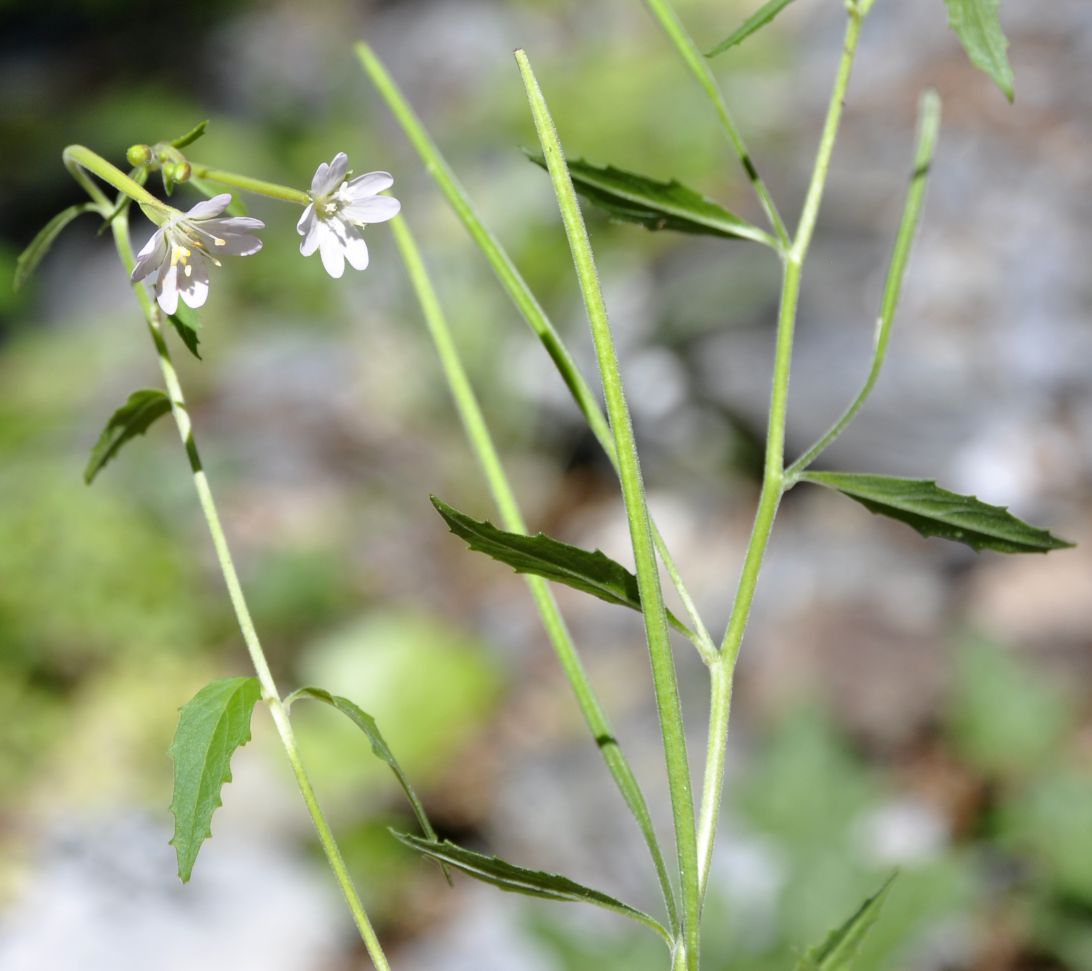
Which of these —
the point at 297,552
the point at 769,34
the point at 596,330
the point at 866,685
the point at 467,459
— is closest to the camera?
the point at 596,330

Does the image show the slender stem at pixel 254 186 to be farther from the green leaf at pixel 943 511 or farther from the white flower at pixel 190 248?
the green leaf at pixel 943 511

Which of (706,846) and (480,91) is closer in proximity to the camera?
(706,846)

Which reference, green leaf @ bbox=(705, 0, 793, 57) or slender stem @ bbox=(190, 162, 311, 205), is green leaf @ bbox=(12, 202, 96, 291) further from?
green leaf @ bbox=(705, 0, 793, 57)

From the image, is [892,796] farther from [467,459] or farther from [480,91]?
[480,91]

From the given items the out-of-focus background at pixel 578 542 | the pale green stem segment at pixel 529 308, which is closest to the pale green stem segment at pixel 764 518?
the pale green stem segment at pixel 529 308

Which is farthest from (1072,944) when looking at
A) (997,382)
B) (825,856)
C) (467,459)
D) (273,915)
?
(467,459)

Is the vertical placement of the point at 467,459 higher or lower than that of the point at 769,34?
lower

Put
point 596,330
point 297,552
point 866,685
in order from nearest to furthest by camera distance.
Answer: point 596,330 → point 866,685 → point 297,552
